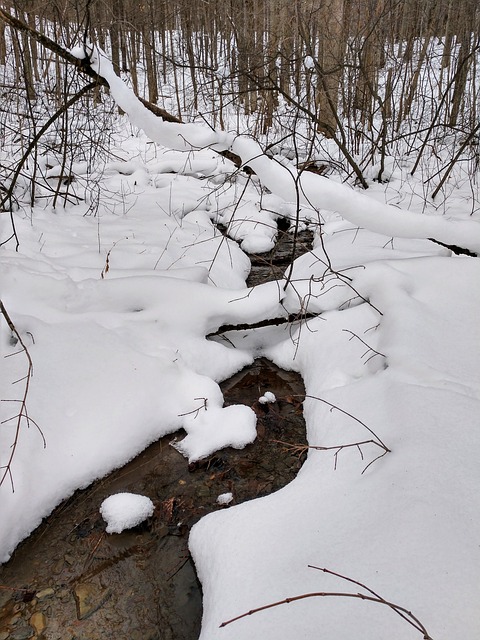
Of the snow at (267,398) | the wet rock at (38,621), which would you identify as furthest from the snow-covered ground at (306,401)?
the wet rock at (38,621)

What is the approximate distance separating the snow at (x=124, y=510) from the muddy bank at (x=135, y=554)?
0.10 ft

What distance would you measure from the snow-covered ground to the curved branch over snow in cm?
1

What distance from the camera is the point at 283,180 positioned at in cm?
266

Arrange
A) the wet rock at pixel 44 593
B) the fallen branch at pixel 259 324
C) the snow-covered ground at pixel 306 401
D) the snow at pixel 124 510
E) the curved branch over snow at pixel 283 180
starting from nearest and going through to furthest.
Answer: the snow-covered ground at pixel 306 401
the wet rock at pixel 44 593
the snow at pixel 124 510
the curved branch over snow at pixel 283 180
the fallen branch at pixel 259 324

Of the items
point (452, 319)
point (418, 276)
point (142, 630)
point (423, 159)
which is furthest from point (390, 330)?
point (423, 159)

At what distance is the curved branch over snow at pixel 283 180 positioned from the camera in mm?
2664

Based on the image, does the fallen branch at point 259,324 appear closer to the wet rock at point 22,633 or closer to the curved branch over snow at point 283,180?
the curved branch over snow at point 283,180

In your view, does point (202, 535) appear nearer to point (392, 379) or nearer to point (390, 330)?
point (392, 379)

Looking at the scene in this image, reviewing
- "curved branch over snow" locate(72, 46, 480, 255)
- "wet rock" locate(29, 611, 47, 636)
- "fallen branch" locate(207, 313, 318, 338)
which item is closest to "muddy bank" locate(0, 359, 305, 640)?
"wet rock" locate(29, 611, 47, 636)

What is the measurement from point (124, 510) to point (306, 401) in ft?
3.72

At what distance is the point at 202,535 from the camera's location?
1910 millimetres

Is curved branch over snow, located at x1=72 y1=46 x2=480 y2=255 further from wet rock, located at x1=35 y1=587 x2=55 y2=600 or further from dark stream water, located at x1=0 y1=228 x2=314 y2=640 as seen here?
wet rock, located at x1=35 y1=587 x2=55 y2=600

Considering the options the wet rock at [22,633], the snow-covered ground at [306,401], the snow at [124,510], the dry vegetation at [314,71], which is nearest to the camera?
the snow-covered ground at [306,401]

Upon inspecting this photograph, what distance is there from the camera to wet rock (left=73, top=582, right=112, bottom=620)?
1.72m
